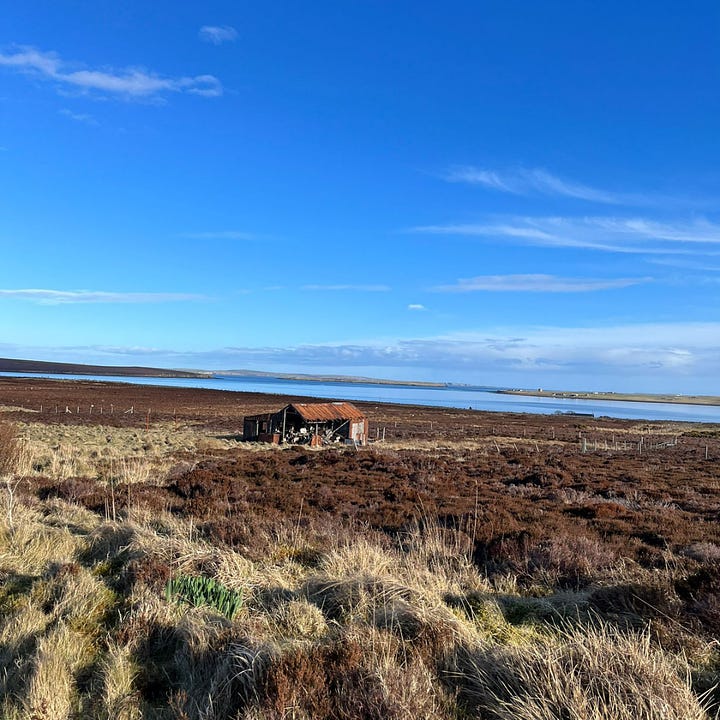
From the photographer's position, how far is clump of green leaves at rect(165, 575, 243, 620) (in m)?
5.41

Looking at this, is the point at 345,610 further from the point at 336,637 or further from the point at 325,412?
the point at 325,412

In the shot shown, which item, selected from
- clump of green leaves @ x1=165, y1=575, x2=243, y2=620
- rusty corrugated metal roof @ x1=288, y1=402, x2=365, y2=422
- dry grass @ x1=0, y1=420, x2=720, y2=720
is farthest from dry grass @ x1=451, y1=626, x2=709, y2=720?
rusty corrugated metal roof @ x1=288, y1=402, x2=365, y2=422

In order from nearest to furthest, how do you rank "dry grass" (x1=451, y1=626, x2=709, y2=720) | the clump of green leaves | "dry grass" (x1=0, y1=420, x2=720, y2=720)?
"dry grass" (x1=451, y1=626, x2=709, y2=720) → "dry grass" (x1=0, y1=420, x2=720, y2=720) → the clump of green leaves

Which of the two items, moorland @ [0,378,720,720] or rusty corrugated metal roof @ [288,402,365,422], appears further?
rusty corrugated metal roof @ [288,402,365,422]

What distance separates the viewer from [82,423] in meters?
38.3

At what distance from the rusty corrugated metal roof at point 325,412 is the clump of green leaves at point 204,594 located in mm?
26154

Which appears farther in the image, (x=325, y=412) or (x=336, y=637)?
(x=325, y=412)

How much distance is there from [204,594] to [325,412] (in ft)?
90.6

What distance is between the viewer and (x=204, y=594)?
18.5 feet

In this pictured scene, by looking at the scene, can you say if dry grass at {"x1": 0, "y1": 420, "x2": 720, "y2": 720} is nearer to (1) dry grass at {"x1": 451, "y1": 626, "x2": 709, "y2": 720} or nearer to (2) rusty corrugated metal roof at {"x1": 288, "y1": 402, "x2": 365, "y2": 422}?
(1) dry grass at {"x1": 451, "y1": 626, "x2": 709, "y2": 720}

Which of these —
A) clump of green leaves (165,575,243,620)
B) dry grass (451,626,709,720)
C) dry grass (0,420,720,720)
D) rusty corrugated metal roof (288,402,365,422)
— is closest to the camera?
dry grass (451,626,709,720)

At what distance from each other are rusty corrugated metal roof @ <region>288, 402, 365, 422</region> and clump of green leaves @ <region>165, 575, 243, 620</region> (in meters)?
26.2

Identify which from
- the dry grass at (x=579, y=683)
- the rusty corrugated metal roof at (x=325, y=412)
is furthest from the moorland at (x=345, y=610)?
the rusty corrugated metal roof at (x=325, y=412)

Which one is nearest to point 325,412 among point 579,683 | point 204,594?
point 204,594
